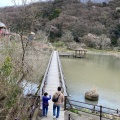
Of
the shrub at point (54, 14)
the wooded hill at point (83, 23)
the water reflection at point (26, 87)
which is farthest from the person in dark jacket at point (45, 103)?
the shrub at point (54, 14)

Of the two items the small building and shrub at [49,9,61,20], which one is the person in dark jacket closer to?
the small building

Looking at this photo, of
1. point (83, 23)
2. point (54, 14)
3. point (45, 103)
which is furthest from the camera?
point (54, 14)

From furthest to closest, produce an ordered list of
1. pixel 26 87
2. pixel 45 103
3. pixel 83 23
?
pixel 83 23 → pixel 26 87 → pixel 45 103

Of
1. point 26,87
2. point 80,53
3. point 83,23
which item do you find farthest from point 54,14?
point 26,87

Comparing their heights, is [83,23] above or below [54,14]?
below

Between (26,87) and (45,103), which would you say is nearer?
(45,103)

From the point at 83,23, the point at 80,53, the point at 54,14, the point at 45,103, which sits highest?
the point at 54,14

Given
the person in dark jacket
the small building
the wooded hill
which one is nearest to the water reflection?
the person in dark jacket

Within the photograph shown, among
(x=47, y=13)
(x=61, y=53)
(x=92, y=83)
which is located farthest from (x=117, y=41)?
(x=92, y=83)

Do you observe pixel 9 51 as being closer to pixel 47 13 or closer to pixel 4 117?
pixel 4 117

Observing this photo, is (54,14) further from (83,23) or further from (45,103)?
(45,103)

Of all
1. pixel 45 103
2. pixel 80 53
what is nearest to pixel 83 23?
pixel 80 53

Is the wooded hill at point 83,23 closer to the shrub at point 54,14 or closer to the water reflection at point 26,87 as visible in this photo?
the shrub at point 54,14

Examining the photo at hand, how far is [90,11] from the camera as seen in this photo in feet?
281
